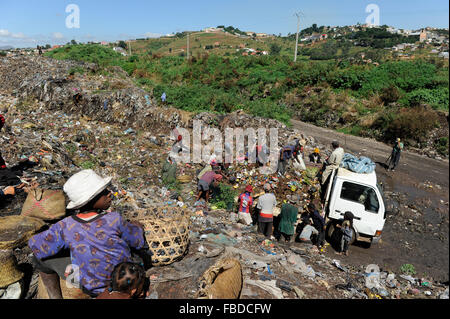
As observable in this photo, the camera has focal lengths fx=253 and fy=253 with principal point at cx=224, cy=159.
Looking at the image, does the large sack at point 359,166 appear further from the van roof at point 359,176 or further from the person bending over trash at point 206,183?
the person bending over trash at point 206,183

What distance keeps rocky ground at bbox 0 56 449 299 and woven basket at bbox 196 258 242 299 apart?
30 cm

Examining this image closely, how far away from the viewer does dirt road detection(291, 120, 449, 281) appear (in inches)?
111

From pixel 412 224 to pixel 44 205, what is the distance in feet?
24.1

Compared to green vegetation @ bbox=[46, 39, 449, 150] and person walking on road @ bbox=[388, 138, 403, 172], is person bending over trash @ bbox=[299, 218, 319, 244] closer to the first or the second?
person walking on road @ bbox=[388, 138, 403, 172]

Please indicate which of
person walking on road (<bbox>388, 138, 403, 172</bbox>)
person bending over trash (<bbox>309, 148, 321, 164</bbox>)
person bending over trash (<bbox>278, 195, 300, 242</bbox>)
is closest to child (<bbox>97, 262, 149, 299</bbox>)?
person bending over trash (<bbox>278, 195, 300, 242</bbox>)

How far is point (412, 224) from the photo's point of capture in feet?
19.2

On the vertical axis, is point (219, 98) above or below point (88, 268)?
above

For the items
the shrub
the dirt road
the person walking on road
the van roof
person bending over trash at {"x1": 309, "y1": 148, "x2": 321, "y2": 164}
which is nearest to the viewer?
the dirt road

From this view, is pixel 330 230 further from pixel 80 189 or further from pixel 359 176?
pixel 80 189

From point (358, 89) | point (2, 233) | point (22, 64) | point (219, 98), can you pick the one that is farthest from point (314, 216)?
point (22, 64)

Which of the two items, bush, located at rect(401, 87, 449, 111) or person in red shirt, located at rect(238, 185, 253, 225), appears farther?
bush, located at rect(401, 87, 449, 111)

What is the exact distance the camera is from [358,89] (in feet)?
52.7

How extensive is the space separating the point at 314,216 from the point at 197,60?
2214 cm
